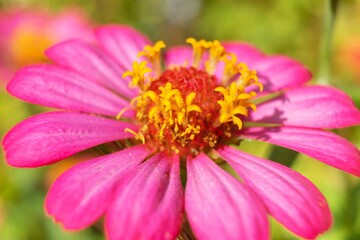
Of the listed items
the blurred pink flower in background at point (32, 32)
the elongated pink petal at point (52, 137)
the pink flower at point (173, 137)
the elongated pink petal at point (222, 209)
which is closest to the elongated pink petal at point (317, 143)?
the pink flower at point (173, 137)

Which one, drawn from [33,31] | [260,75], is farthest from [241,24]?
[260,75]

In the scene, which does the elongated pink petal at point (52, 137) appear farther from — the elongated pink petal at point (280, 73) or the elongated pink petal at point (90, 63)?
the elongated pink petal at point (280, 73)

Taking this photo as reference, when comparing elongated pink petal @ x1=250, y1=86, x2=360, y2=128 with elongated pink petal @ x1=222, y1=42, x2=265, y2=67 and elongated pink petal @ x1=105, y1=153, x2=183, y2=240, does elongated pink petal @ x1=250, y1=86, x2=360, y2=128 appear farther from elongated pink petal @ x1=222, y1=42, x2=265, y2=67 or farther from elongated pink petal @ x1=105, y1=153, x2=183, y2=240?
elongated pink petal @ x1=105, y1=153, x2=183, y2=240

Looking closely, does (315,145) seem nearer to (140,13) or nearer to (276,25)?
(276,25)

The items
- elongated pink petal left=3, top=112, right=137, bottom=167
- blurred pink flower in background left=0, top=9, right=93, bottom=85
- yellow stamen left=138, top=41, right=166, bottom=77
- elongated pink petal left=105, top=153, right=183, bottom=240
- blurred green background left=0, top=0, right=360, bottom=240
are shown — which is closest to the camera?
elongated pink petal left=105, top=153, right=183, bottom=240

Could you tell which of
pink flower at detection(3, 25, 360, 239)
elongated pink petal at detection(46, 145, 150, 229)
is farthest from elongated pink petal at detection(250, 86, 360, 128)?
elongated pink petal at detection(46, 145, 150, 229)

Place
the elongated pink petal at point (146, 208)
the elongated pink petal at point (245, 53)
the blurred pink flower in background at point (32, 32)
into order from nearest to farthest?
the elongated pink petal at point (146, 208)
the elongated pink petal at point (245, 53)
the blurred pink flower in background at point (32, 32)

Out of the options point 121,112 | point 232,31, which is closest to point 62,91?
point 121,112
